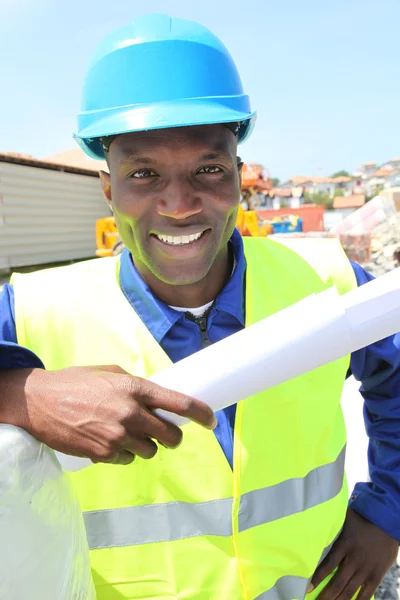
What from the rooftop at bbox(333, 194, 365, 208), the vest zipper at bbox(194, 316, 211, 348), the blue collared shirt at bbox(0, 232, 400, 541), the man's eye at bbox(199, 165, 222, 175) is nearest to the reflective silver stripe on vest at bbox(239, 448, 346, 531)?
the blue collared shirt at bbox(0, 232, 400, 541)

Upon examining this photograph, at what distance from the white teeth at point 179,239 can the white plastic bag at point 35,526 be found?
2.11 ft

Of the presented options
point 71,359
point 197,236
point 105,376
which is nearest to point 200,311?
point 197,236

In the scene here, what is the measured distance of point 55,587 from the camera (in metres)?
0.81

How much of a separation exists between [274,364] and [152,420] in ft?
0.71

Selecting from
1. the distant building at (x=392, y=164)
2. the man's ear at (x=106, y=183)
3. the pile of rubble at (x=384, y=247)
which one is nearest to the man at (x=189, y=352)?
the man's ear at (x=106, y=183)

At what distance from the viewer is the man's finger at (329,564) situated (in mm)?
1417

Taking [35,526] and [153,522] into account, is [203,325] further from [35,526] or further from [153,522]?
[35,526]

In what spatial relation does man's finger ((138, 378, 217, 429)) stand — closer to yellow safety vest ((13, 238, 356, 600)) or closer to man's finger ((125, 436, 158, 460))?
man's finger ((125, 436, 158, 460))

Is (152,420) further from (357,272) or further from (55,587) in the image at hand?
(357,272)

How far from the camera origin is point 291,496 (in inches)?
51.7

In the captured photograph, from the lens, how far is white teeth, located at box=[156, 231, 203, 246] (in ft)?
4.27

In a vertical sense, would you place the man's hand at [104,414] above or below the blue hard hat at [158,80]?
below

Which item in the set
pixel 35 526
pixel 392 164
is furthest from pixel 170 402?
pixel 392 164

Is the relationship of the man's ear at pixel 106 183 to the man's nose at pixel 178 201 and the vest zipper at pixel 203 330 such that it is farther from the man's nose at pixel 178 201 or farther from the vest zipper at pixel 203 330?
the vest zipper at pixel 203 330
